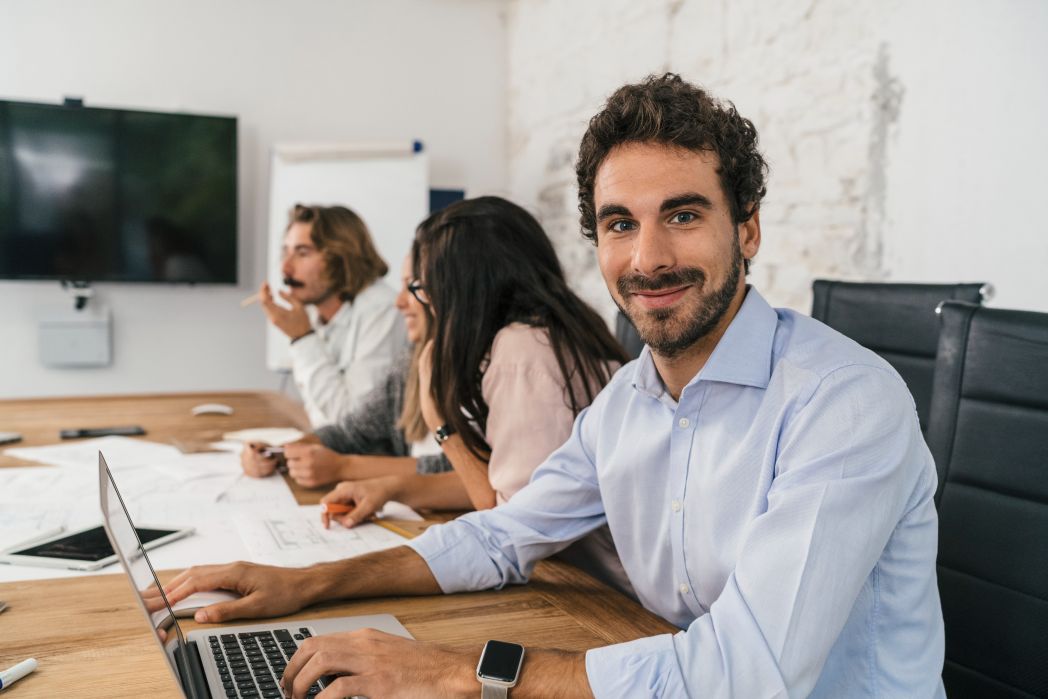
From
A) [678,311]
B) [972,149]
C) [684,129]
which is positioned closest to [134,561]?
[678,311]

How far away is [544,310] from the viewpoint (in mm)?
1755

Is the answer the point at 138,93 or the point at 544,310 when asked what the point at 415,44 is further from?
the point at 544,310

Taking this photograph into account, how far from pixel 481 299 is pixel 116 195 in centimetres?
307

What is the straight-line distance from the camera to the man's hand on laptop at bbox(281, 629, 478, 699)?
0.89 meters

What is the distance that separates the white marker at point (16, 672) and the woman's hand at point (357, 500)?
62cm

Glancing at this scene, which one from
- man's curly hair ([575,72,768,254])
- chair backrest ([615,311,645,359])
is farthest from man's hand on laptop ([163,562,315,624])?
chair backrest ([615,311,645,359])

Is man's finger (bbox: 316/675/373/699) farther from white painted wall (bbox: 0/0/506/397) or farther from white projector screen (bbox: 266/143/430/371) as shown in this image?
white painted wall (bbox: 0/0/506/397)

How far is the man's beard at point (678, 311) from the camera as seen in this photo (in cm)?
113

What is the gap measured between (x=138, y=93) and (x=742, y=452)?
4059 mm

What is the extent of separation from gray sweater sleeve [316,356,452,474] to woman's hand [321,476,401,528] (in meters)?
0.89

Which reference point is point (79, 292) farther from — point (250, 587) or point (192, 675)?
point (192, 675)

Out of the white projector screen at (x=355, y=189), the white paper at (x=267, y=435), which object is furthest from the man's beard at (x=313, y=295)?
the white projector screen at (x=355, y=189)

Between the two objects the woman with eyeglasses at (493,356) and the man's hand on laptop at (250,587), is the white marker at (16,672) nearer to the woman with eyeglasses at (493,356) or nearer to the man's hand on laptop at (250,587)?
the man's hand on laptop at (250,587)

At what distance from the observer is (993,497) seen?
3.52 feet
